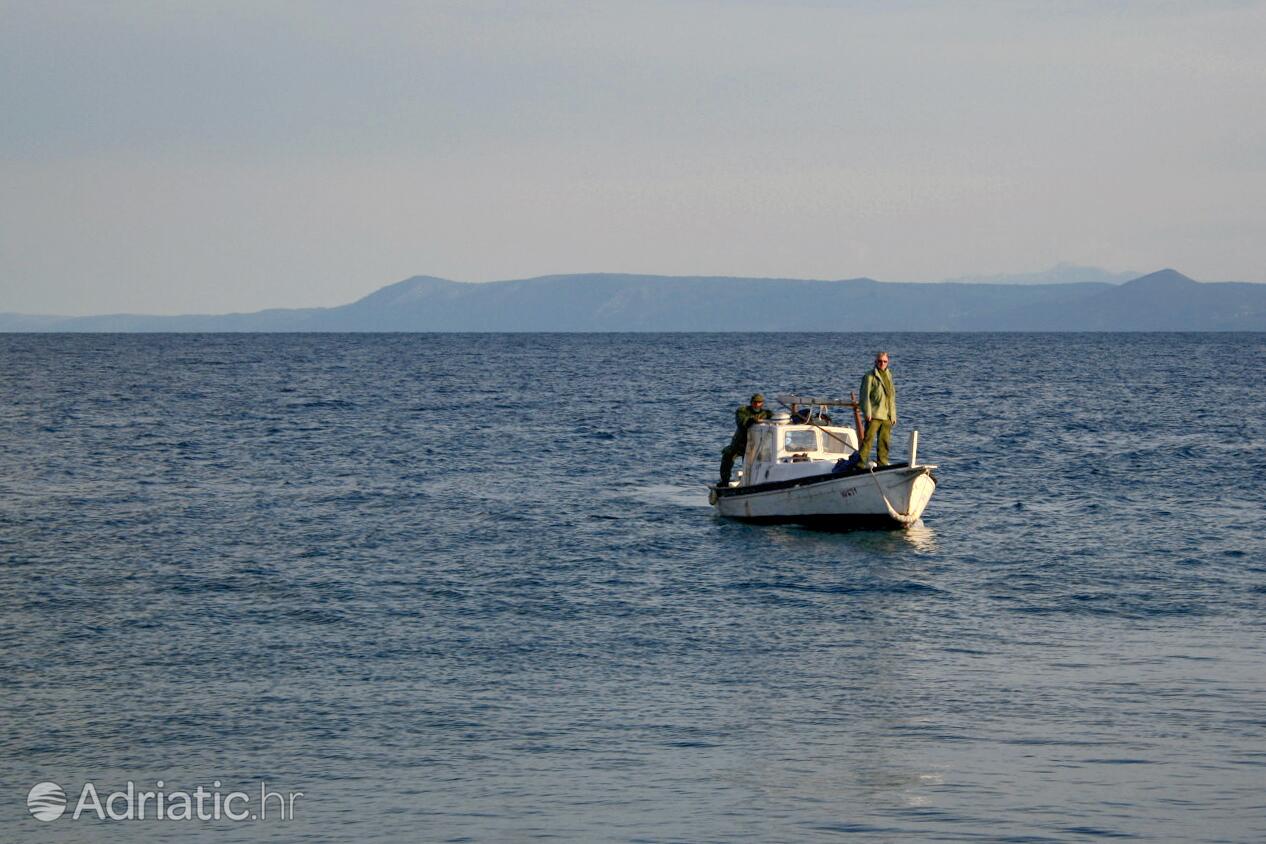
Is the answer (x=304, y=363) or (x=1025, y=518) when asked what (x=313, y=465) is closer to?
(x=1025, y=518)

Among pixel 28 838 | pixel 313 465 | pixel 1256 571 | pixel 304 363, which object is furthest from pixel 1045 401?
pixel 304 363

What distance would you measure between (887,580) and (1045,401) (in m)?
60.7

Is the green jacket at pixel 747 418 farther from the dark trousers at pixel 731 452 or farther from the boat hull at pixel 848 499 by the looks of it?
the boat hull at pixel 848 499

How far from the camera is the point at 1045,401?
86125mm

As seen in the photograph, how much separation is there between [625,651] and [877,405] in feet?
42.3

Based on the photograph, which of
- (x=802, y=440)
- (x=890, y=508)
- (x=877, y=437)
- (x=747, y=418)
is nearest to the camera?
(x=890, y=508)

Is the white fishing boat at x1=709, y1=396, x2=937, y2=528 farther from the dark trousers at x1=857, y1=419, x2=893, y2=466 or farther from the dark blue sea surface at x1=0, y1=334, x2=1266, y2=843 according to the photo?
the dark blue sea surface at x1=0, y1=334, x2=1266, y2=843

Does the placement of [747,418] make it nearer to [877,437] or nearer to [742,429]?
[742,429]

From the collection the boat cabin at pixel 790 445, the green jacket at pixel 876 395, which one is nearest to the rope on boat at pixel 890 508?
the green jacket at pixel 876 395

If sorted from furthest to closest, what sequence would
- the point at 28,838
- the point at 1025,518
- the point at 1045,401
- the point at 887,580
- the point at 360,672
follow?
the point at 1045,401 → the point at 1025,518 → the point at 887,580 → the point at 360,672 → the point at 28,838

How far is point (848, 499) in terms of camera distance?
112 feet

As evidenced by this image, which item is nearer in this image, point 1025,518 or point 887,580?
point 887,580

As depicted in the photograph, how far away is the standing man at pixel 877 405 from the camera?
3322cm

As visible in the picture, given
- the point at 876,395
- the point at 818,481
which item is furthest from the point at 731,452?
the point at 876,395
